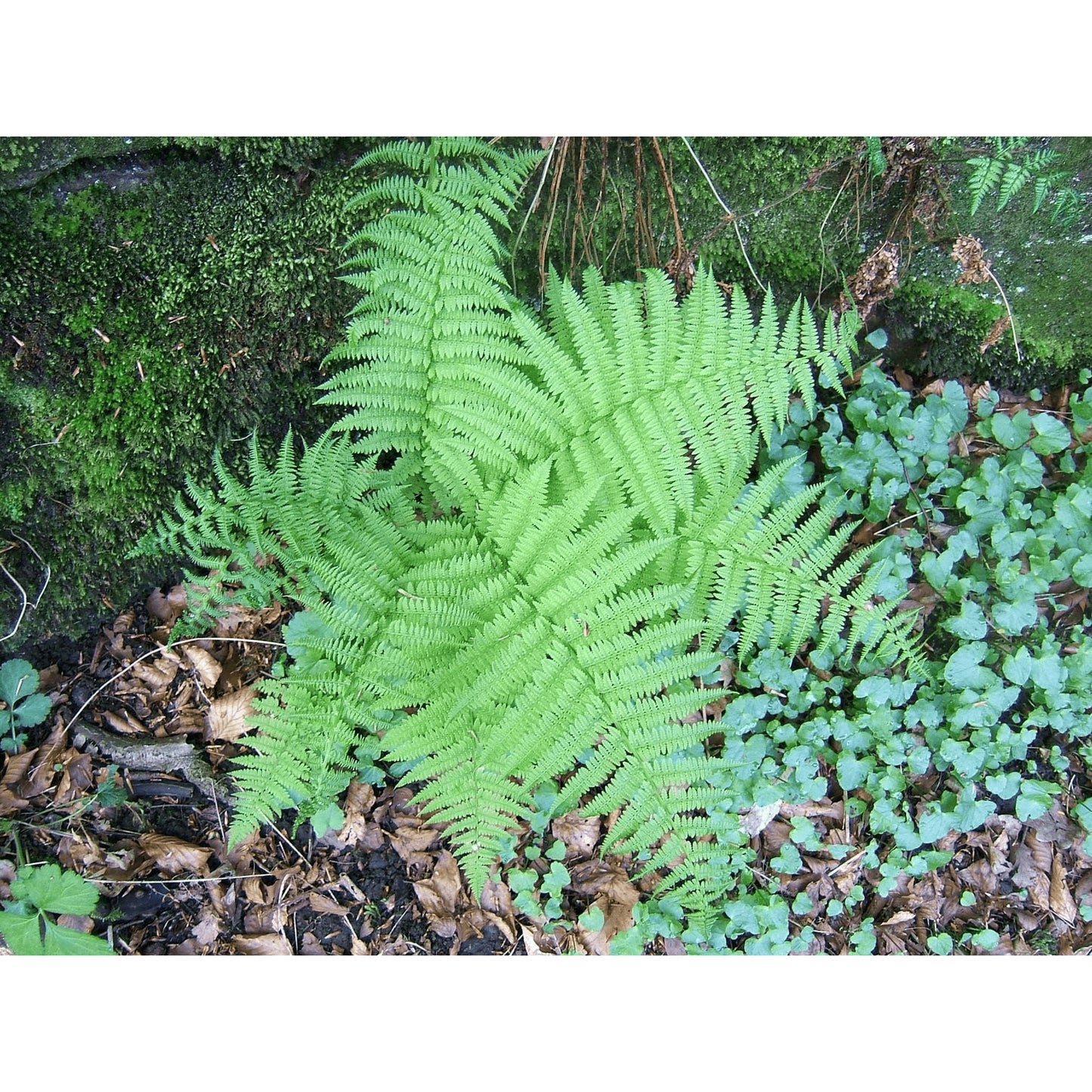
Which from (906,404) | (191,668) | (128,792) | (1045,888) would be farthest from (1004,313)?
(128,792)

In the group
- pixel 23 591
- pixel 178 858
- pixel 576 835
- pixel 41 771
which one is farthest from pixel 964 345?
pixel 41 771

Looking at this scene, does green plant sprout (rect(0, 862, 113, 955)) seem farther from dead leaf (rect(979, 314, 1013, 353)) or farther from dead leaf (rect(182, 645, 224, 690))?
dead leaf (rect(979, 314, 1013, 353))

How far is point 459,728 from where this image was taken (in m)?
2.98

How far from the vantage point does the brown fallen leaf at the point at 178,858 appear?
12.0ft

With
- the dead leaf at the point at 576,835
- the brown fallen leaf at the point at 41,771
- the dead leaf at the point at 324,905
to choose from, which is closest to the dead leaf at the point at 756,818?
the dead leaf at the point at 576,835

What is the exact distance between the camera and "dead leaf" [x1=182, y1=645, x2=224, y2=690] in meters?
3.84

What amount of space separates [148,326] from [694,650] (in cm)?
293

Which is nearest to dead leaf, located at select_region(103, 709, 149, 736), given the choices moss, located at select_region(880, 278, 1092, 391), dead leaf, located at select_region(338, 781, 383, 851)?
dead leaf, located at select_region(338, 781, 383, 851)

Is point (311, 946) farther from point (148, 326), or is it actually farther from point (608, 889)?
point (148, 326)

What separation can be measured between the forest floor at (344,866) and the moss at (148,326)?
0.85 metres

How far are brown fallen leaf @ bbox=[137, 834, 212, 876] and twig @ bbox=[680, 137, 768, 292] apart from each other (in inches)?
153

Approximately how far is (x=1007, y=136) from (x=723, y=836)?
3.28 meters

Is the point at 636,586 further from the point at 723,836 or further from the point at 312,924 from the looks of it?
the point at 312,924

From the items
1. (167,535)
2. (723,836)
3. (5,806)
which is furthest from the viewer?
(5,806)
